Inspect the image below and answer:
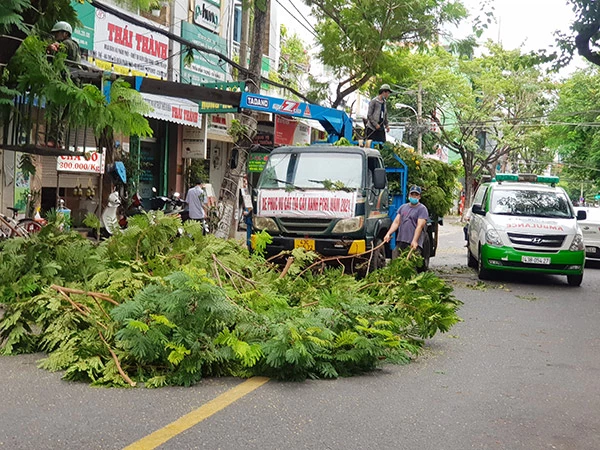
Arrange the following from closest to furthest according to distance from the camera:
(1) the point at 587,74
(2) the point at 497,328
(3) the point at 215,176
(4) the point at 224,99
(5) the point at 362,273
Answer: (2) the point at 497,328, (5) the point at 362,273, (4) the point at 224,99, (3) the point at 215,176, (1) the point at 587,74

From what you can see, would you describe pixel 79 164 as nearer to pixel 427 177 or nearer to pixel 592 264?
pixel 427 177

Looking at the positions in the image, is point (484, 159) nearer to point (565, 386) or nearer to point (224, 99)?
point (224, 99)

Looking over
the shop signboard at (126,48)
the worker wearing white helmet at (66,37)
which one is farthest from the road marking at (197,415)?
the shop signboard at (126,48)

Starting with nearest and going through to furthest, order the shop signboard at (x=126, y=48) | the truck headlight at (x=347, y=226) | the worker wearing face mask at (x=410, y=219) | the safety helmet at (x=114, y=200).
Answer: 1. the truck headlight at (x=347, y=226)
2. the worker wearing face mask at (x=410, y=219)
3. the shop signboard at (x=126, y=48)
4. the safety helmet at (x=114, y=200)

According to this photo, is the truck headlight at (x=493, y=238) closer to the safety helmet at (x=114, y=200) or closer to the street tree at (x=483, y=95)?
the safety helmet at (x=114, y=200)

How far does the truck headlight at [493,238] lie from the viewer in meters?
14.7

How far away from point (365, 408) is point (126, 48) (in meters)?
16.7

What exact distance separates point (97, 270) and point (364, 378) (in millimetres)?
2970

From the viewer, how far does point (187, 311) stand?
257 inches

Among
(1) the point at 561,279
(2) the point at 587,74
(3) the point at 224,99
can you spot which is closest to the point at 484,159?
(2) the point at 587,74

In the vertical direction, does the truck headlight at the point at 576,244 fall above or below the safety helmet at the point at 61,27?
below

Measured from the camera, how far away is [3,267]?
7.76m

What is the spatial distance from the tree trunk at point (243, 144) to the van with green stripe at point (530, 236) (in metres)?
5.10

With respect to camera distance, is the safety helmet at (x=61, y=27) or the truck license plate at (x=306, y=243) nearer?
the safety helmet at (x=61, y=27)
